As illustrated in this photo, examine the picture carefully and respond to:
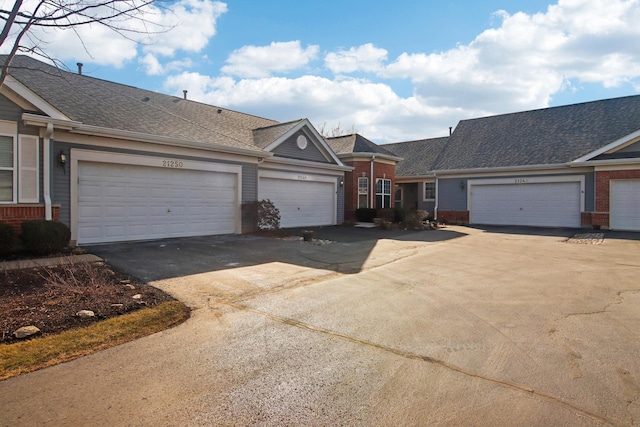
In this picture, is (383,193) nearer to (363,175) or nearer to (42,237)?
(363,175)

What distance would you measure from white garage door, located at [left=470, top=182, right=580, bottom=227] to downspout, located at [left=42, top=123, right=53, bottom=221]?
19.7 m

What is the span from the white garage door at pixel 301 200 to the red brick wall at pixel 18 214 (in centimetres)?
797

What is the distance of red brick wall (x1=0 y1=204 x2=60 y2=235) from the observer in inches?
344

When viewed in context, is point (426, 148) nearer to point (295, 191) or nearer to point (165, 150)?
point (295, 191)

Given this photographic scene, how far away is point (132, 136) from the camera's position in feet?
36.0

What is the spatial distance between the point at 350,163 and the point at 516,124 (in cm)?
1063

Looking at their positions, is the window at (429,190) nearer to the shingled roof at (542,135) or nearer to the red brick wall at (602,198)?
the shingled roof at (542,135)

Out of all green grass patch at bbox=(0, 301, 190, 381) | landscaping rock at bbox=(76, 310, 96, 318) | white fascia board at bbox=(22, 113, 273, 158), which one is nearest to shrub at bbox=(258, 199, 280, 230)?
white fascia board at bbox=(22, 113, 273, 158)

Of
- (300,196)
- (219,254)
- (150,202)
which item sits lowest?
(219,254)

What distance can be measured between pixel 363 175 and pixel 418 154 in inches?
354

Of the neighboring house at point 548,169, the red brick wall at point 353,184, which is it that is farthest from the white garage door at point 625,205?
the red brick wall at point 353,184

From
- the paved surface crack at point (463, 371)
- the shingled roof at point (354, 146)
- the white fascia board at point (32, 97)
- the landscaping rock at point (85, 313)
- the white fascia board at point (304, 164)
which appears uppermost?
the shingled roof at point (354, 146)

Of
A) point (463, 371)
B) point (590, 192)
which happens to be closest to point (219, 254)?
point (463, 371)

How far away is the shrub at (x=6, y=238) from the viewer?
820 centimetres
